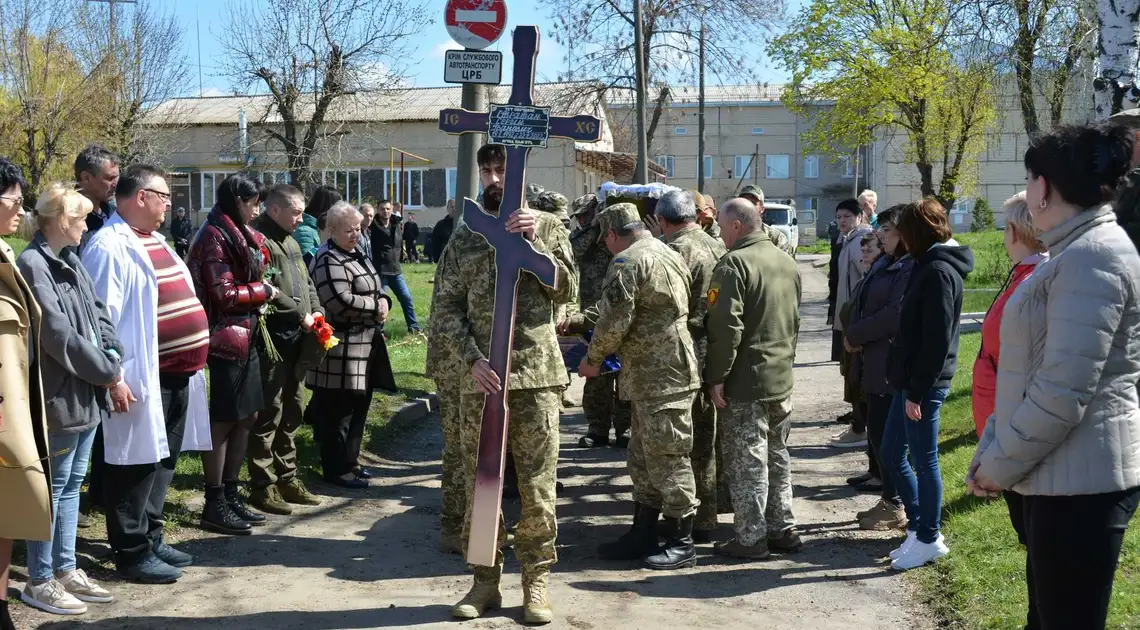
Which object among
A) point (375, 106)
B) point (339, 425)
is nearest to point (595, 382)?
point (339, 425)

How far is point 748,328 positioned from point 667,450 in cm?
83

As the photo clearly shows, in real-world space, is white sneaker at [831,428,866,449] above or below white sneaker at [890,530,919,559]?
below

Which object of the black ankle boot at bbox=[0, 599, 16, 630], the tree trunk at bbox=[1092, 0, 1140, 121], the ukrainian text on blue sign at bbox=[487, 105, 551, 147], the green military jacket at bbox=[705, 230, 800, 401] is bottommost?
the black ankle boot at bbox=[0, 599, 16, 630]

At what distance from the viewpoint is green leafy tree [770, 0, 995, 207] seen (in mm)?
29578

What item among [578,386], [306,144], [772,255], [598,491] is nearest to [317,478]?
[598,491]

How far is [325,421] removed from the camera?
A: 7.54 metres

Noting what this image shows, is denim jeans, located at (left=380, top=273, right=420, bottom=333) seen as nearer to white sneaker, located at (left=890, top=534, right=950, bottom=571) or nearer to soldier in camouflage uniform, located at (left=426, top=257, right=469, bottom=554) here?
soldier in camouflage uniform, located at (left=426, top=257, right=469, bottom=554)

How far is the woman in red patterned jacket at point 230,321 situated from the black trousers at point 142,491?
0.50m

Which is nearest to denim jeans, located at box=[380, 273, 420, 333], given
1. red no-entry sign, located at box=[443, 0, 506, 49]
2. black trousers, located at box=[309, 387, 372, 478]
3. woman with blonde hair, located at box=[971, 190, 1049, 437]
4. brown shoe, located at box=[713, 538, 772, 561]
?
black trousers, located at box=[309, 387, 372, 478]

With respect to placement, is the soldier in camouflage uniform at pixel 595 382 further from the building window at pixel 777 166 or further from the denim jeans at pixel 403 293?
the building window at pixel 777 166

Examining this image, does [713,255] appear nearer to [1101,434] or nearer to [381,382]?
[381,382]

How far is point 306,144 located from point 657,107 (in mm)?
9592

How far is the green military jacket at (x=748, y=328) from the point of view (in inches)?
233

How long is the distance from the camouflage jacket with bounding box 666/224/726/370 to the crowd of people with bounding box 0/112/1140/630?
0.02m
